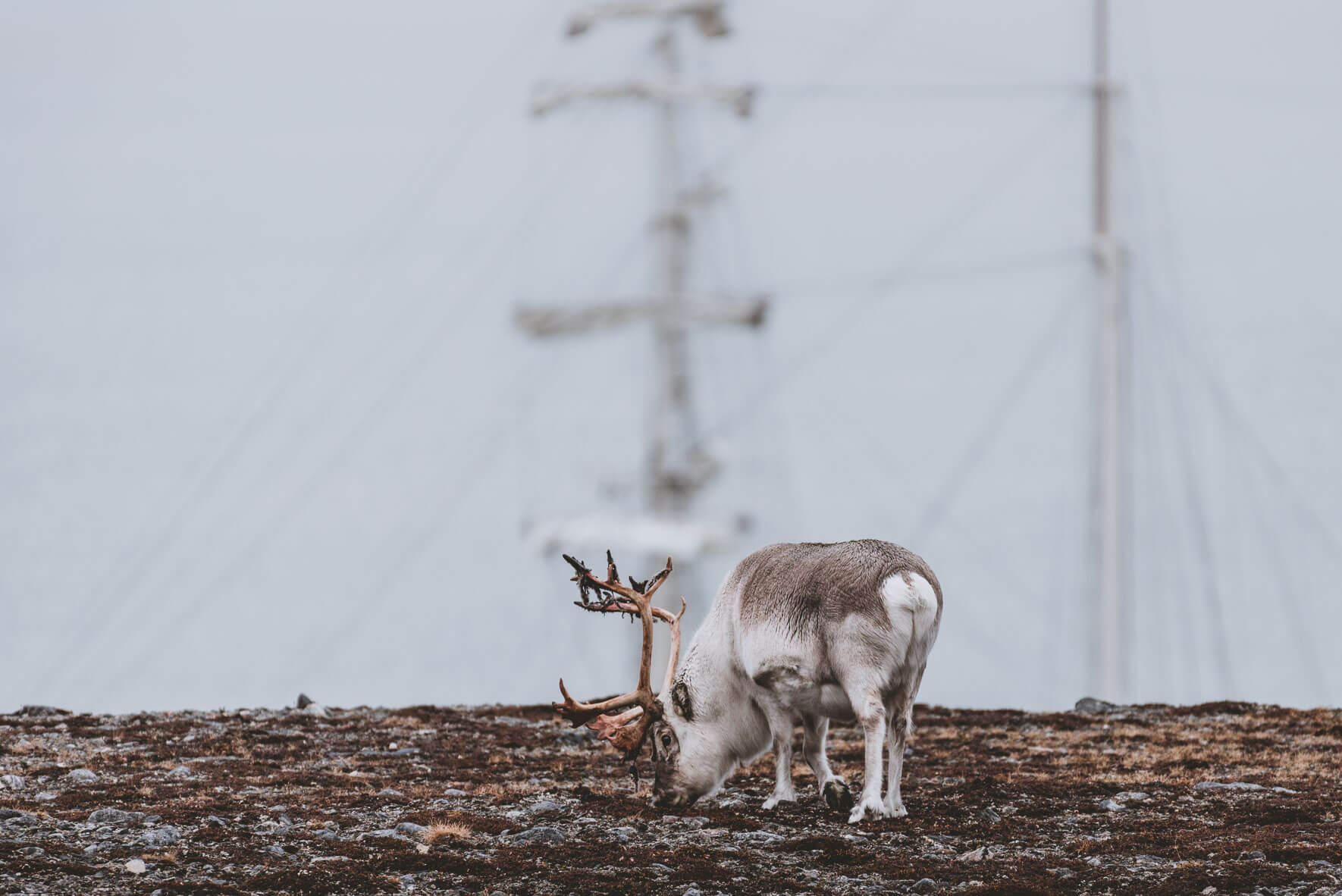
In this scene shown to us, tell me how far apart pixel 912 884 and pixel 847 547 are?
11.3ft

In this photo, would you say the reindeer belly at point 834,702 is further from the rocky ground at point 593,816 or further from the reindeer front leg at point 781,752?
the rocky ground at point 593,816

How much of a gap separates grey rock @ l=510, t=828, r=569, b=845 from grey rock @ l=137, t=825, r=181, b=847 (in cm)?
278

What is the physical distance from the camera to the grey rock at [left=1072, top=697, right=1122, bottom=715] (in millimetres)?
22562

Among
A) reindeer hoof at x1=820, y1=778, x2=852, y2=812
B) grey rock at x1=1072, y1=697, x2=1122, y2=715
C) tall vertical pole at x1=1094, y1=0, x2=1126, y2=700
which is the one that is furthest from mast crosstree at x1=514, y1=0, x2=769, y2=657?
reindeer hoof at x1=820, y1=778, x2=852, y2=812

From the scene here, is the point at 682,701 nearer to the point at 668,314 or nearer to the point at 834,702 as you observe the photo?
the point at 834,702

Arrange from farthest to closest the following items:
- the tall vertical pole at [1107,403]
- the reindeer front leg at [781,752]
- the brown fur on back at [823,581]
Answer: the tall vertical pole at [1107,403]
the reindeer front leg at [781,752]
the brown fur on back at [823,581]

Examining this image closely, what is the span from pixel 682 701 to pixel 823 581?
202 centimetres

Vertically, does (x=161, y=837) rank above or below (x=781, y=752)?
below

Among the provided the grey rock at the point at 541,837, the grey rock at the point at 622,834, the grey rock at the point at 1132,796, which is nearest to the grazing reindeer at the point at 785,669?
the grey rock at the point at 622,834

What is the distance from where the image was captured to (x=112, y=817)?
1312cm

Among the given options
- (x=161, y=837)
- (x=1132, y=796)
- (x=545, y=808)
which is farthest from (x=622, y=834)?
(x=1132, y=796)

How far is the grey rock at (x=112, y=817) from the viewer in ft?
42.8

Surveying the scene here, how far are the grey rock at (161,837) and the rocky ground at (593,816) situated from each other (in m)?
0.03

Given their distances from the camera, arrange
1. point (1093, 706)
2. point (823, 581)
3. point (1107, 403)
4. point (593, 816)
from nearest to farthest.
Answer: point (823, 581)
point (593, 816)
point (1093, 706)
point (1107, 403)
